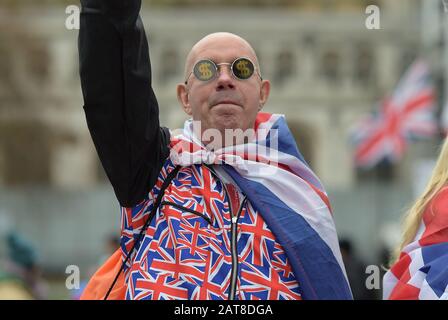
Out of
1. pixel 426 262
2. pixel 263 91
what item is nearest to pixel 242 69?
pixel 263 91

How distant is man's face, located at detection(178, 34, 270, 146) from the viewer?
3.95 m

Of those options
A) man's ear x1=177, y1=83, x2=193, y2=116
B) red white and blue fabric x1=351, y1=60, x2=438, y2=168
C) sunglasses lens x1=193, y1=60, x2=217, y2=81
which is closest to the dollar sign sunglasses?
sunglasses lens x1=193, y1=60, x2=217, y2=81

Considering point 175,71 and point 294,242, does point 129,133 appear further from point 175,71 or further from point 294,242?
point 175,71

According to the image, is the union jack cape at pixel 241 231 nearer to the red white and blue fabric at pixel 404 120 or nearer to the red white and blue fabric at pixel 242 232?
the red white and blue fabric at pixel 242 232

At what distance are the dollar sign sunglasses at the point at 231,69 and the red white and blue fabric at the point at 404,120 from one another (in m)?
18.9

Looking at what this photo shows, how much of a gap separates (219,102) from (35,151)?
42.2 m

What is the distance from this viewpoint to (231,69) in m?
3.96

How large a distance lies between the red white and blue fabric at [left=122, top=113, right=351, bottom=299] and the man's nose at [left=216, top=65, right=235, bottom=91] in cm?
21

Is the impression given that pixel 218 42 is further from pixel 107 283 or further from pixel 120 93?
pixel 107 283

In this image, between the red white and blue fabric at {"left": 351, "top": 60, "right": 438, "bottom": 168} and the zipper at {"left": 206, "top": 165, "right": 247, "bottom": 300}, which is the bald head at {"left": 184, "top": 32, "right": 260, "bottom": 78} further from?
the red white and blue fabric at {"left": 351, "top": 60, "right": 438, "bottom": 168}

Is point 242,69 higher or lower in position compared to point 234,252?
higher

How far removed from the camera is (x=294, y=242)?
379 cm

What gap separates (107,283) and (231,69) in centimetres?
90

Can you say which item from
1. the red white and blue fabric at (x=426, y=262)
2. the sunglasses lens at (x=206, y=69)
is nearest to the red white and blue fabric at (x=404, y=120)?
the red white and blue fabric at (x=426, y=262)
